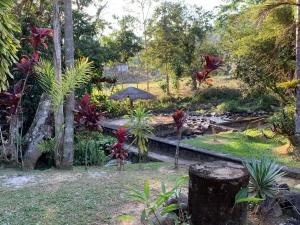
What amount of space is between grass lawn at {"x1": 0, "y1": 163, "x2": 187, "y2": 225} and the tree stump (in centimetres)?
88

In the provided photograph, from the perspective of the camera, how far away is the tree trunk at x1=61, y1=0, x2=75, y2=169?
6312mm

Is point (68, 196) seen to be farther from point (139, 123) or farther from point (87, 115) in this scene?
point (139, 123)

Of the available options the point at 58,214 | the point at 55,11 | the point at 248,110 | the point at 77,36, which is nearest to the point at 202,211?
the point at 58,214

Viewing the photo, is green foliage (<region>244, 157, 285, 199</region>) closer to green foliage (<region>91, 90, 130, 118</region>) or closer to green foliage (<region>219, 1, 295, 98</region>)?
green foliage (<region>219, 1, 295, 98</region>)

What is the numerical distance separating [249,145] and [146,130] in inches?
122

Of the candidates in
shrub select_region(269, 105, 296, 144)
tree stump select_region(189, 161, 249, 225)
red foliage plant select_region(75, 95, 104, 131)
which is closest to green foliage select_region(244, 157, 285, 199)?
tree stump select_region(189, 161, 249, 225)

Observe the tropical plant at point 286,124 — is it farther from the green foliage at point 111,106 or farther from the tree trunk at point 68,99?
the green foliage at point 111,106

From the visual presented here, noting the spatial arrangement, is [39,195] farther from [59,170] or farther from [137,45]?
[137,45]

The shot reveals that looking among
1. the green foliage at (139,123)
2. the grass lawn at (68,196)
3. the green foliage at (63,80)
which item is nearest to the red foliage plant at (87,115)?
the green foliage at (63,80)

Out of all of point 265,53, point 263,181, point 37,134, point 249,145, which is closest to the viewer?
point 263,181

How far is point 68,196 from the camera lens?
4441 mm

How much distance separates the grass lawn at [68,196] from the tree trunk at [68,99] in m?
0.49

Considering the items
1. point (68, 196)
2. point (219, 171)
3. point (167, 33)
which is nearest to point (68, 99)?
point (68, 196)

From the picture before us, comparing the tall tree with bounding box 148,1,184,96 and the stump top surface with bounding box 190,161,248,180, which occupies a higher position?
the tall tree with bounding box 148,1,184,96
